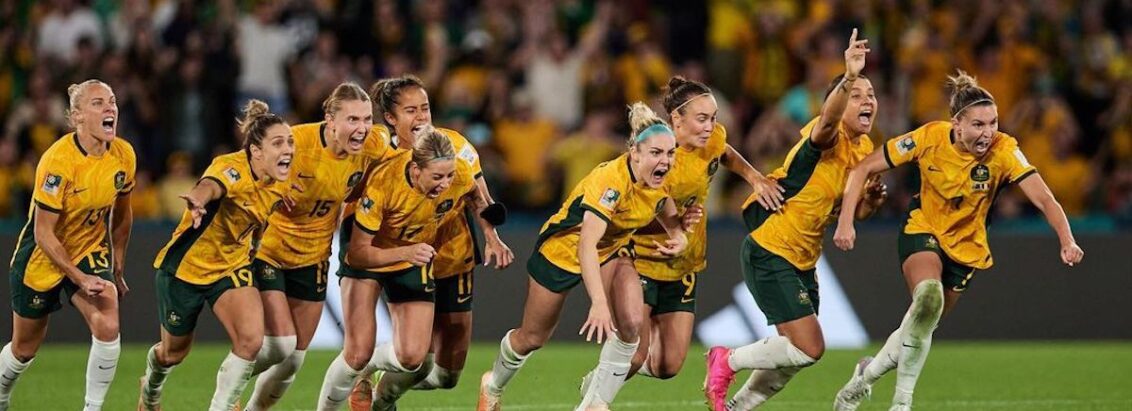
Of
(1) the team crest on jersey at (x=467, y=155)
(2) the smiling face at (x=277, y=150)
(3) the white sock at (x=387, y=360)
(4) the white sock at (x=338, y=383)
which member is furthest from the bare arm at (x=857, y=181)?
(2) the smiling face at (x=277, y=150)

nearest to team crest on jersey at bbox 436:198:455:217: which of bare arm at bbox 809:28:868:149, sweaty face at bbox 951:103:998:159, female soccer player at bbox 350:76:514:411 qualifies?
female soccer player at bbox 350:76:514:411

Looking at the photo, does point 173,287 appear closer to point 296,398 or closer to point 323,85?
point 296,398

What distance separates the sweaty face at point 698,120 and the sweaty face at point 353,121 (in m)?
1.67

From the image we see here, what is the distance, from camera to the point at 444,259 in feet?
29.6

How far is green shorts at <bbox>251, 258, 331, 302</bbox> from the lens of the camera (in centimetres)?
885

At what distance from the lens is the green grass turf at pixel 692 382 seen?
1044 cm

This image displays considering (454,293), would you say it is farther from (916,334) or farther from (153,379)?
(916,334)

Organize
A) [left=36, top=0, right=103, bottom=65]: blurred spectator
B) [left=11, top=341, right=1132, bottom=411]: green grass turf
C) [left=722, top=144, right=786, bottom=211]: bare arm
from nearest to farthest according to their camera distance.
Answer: [left=722, top=144, right=786, bottom=211]: bare arm, [left=11, top=341, right=1132, bottom=411]: green grass turf, [left=36, top=0, right=103, bottom=65]: blurred spectator

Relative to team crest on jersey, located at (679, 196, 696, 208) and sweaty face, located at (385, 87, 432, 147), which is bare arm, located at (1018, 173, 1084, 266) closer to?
team crest on jersey, located at (679, 196, 696, 208)

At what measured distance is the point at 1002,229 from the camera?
47.6 feet

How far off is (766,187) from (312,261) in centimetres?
251

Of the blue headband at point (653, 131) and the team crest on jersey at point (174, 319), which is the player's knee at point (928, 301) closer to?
the blue headband at point (653, 131)

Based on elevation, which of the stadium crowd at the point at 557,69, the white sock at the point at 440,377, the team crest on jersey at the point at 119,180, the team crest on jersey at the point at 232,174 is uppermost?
the team crest on jersey at the point at 232,174

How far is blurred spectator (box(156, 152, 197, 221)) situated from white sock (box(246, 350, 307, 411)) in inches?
231
